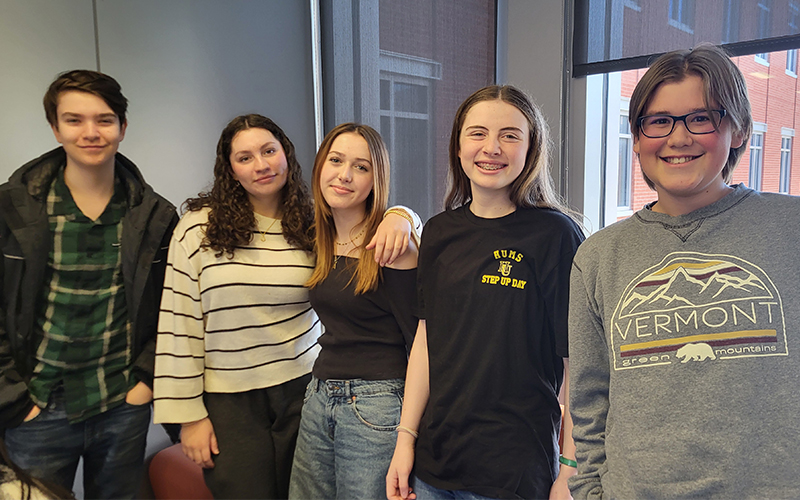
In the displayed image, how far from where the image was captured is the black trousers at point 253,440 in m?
1.67

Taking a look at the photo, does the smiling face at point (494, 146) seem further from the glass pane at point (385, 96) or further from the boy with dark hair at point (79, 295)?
the glass pane at point (385, 96)

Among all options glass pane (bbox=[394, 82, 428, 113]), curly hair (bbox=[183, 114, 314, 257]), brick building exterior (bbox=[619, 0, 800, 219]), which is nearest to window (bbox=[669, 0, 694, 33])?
brick building exterior (bbox=[619, 0, 800, 219])

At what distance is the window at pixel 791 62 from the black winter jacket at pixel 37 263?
2.29m

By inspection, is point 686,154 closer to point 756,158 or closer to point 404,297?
point 404,297

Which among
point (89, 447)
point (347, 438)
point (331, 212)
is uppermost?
point (331, 212)

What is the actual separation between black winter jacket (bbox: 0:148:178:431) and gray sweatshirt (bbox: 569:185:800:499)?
1.30 m

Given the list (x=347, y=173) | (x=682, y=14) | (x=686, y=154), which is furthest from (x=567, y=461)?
(x=682, y=14)

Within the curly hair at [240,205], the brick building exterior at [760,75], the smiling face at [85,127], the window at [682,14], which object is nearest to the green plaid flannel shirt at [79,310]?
the smiling face at [85,127]

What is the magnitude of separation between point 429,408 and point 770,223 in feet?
2.72

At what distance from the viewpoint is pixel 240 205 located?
1.73 m

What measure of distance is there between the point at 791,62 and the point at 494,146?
4.94ft

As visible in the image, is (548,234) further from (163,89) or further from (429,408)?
(163,89)

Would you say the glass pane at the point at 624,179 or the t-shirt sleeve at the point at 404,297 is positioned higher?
the glass pane at the point at 624,179

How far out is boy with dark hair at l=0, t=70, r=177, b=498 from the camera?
156 cm
